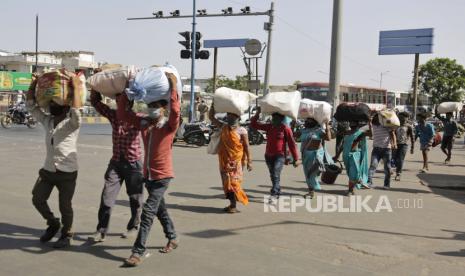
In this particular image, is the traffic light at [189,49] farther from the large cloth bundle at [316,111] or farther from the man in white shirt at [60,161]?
the man in white shirt at [60,161]

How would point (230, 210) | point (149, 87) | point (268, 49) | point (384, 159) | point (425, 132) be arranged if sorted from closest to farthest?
1. point (149, 87)
2. point (230, 210)
3. point (384, 159)
4. point (425, 132)
5. point (268, 49)

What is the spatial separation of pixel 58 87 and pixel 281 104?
153 inches

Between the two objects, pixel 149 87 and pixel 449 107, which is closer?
pixel 149 87

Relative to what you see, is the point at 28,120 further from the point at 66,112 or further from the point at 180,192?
the point at 66,112

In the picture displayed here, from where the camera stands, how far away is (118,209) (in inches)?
295

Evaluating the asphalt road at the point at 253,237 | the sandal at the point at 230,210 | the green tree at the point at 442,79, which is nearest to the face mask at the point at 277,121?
the asphalt road at the point at 253,237

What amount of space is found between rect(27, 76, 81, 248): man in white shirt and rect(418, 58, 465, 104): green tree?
227 ft

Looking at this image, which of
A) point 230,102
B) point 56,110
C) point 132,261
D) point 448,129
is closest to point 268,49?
point 448,129

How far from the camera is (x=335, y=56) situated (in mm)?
22312

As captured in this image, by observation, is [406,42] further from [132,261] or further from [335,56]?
[132,261]

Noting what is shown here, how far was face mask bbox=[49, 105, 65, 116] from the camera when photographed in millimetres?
5488

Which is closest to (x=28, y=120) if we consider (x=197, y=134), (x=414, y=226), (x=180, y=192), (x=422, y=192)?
(x=197, y=134)

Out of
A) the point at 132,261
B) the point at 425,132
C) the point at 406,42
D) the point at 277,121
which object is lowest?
the point at 132,261

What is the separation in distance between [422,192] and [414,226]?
3611mm
